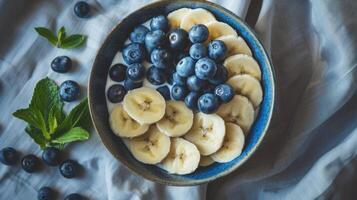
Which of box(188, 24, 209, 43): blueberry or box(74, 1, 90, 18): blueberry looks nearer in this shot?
box(188, 24, 209, 43): blueberry

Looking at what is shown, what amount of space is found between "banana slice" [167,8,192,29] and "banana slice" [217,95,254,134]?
19cm

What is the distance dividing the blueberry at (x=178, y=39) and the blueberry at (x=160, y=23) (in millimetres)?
24

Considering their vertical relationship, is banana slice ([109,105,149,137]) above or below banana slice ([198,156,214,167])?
above

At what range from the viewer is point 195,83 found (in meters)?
1.01

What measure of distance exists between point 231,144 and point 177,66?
187 mm

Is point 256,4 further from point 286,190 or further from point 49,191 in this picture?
point 49,191

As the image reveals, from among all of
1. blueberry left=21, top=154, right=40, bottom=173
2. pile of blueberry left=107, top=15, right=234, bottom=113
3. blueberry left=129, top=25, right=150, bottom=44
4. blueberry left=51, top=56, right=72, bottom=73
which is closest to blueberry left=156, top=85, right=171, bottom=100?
pile of blueberry left=107, top=15, right=234, bottom=113

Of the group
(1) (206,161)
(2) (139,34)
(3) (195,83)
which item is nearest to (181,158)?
(1) (206,161)

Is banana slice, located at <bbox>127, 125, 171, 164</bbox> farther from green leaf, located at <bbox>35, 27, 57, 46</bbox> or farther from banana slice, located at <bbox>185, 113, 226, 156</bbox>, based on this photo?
green leaf, located at <bbox>35, 27, 57, 46</bbox>

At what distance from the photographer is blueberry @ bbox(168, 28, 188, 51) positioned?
1.03 m

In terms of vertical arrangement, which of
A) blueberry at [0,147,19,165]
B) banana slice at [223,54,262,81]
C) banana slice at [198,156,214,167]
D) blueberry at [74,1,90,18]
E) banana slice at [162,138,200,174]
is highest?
blueberry at [74,1,90,18]

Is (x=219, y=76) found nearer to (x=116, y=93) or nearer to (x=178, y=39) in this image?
(x=178, y=39)

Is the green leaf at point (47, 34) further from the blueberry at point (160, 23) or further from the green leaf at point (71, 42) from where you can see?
the blueberry at point (160, 23)

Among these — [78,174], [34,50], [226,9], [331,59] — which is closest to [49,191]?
[78,174]
